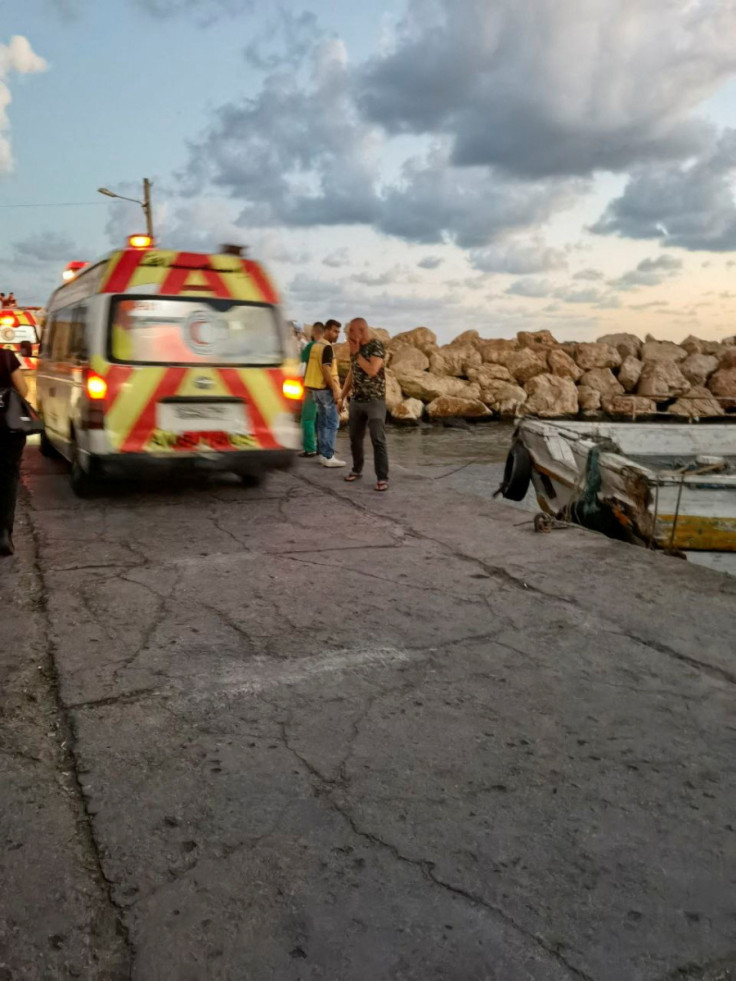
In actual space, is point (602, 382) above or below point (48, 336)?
below

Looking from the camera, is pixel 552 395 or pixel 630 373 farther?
pixel 630 373

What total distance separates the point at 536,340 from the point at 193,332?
33403 millimetres

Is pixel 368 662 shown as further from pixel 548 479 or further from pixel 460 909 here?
pixel 548 479

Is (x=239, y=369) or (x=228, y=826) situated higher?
(x=239, y=369)

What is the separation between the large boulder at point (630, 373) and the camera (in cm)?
3588

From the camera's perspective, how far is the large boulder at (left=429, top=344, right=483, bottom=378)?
33719 mm

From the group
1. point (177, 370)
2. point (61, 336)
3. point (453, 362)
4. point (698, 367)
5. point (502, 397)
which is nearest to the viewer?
point (177, 370)

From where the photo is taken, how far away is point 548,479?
955 centimetres

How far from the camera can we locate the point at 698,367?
37688mm

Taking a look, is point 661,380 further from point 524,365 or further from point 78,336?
point 78,336

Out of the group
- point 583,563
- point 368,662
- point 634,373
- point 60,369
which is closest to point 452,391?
→ point 634,373

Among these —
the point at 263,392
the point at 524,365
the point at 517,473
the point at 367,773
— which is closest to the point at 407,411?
the point at 524,365

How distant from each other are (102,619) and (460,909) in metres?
2.78

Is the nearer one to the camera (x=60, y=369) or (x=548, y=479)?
(x=60, y=369)
